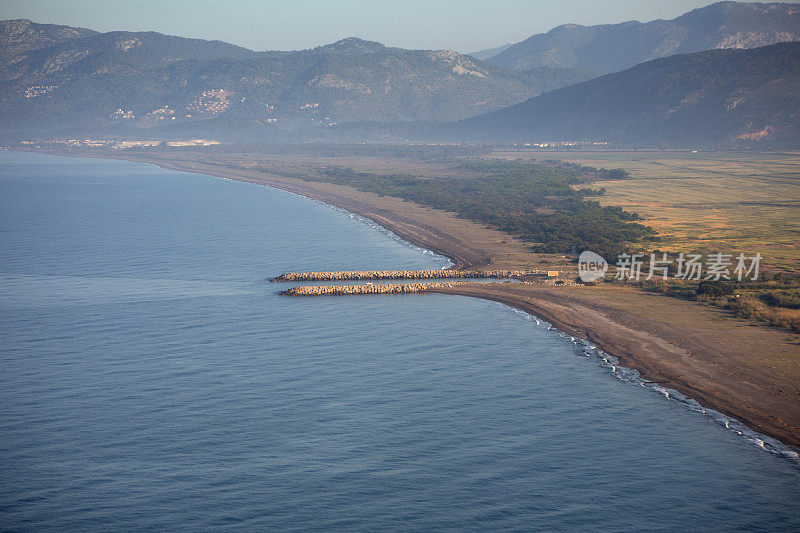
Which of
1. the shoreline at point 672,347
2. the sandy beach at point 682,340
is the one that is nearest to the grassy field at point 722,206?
the sandy beach at point 682,340

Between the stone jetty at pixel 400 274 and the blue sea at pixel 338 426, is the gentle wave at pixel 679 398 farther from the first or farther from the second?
the stone jetty at pixel 400 274

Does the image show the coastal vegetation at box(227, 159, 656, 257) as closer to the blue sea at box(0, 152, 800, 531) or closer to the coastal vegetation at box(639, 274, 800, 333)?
the coastal vegetation at box(639, 274, 800, 333)

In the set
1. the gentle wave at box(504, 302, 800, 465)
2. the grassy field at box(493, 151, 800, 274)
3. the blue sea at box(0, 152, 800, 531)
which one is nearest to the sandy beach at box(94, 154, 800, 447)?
the gentle wave at box(504, 302, 800, 465)

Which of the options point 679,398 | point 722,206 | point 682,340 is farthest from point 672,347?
point 722,206

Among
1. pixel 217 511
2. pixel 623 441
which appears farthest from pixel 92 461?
pixel 623 441

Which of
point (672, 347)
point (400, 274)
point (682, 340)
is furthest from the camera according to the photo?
point (400, 274)

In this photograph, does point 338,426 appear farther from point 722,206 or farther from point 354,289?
point 722,206

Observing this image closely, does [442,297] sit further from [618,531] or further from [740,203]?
[740,203]
